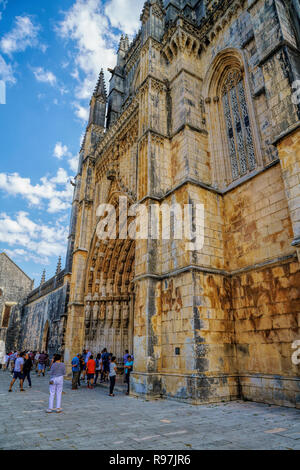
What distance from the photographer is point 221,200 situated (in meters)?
9.07

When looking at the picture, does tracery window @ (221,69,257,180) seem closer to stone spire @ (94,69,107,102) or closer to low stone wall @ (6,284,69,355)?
stone spire @ (94,69,107,102)

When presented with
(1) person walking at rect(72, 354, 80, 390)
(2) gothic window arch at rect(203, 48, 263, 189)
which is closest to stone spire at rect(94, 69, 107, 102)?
(2) gothic window arch at rect(203, 48, 263, 189)

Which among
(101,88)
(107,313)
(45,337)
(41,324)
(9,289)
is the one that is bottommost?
(45,337)

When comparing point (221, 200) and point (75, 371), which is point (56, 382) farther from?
point (221, 200)

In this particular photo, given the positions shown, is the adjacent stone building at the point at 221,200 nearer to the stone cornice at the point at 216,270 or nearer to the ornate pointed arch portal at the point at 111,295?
the stone cornice at the point at 216,270

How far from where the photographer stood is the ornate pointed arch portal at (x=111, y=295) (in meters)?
13.7

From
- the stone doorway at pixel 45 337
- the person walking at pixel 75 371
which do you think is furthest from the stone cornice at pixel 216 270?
the stone doorway at pixel 45 337

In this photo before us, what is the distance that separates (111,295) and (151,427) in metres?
10.3

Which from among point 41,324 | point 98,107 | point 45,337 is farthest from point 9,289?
point 98,107

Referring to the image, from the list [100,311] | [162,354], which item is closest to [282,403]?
[162,354]

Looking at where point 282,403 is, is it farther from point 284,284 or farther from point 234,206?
point 234,206

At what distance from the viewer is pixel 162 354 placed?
316 inches

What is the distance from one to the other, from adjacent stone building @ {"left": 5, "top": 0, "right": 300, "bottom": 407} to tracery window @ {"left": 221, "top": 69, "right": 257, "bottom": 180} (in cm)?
4

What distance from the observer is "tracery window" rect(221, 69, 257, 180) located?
29.3 feet
